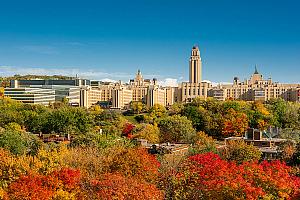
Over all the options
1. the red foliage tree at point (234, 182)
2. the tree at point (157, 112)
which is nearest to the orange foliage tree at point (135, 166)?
the red foliage tree at point (234, 182)

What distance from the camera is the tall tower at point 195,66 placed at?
140 meters

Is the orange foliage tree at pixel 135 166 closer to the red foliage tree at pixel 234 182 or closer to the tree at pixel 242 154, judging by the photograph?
the red foliage tree at pixel 234 182

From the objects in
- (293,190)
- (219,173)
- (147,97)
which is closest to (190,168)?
(219,173)

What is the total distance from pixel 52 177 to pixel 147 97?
9933 centimetres

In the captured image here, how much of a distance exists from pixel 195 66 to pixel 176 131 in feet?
268

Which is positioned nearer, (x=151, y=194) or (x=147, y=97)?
(x=151, y=194)

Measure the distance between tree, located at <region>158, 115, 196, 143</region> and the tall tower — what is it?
77881 millimetres

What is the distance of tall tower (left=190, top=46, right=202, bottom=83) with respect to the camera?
5502 inches

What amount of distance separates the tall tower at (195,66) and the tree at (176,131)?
7788cm

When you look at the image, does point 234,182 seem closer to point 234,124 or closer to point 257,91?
point 234,124

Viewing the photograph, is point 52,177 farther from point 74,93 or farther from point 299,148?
point 74,93

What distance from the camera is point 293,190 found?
24.5 metres

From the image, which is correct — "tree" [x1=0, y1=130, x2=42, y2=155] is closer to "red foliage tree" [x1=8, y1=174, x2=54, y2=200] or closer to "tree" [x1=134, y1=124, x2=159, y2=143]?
"tree" [x1=134, y1=124, x2=159, y2=143]

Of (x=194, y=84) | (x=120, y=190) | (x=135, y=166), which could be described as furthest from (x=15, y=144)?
(x=194, y=84)
